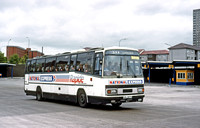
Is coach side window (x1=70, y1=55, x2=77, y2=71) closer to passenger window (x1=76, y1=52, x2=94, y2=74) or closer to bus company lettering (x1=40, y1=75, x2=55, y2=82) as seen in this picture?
passenger window (x1=76, y1=52, x2=94, y2=74)

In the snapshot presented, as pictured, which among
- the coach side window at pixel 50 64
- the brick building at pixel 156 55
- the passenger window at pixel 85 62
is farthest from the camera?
the brick building at pixel 156 55

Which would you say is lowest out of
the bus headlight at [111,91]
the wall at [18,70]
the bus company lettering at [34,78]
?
the bus headlight at [111,91]

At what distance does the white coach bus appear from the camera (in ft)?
45.3

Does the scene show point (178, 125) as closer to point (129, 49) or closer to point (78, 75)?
point (129, 49)

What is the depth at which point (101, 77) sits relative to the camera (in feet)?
45.6

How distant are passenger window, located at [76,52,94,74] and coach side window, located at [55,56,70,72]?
1.31m

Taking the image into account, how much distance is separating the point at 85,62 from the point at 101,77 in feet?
6.55

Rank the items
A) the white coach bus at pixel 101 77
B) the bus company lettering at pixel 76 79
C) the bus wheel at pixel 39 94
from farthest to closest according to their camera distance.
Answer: the bus wheel at pixel 39 94
the bus company lettering at pixel 76 79
the white coach bus at pixel 101 77

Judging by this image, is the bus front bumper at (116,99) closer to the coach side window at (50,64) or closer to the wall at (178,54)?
the coach side window at (50,64)

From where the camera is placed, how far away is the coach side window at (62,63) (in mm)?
17466

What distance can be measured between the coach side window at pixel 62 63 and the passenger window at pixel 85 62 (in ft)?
4.31

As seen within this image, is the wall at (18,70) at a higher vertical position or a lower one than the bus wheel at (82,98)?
higher

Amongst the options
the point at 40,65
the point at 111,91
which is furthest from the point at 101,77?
the point at 40,65

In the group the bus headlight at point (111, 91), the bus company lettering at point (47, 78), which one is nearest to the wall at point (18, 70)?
the bus company lettering at point (47, 78)
